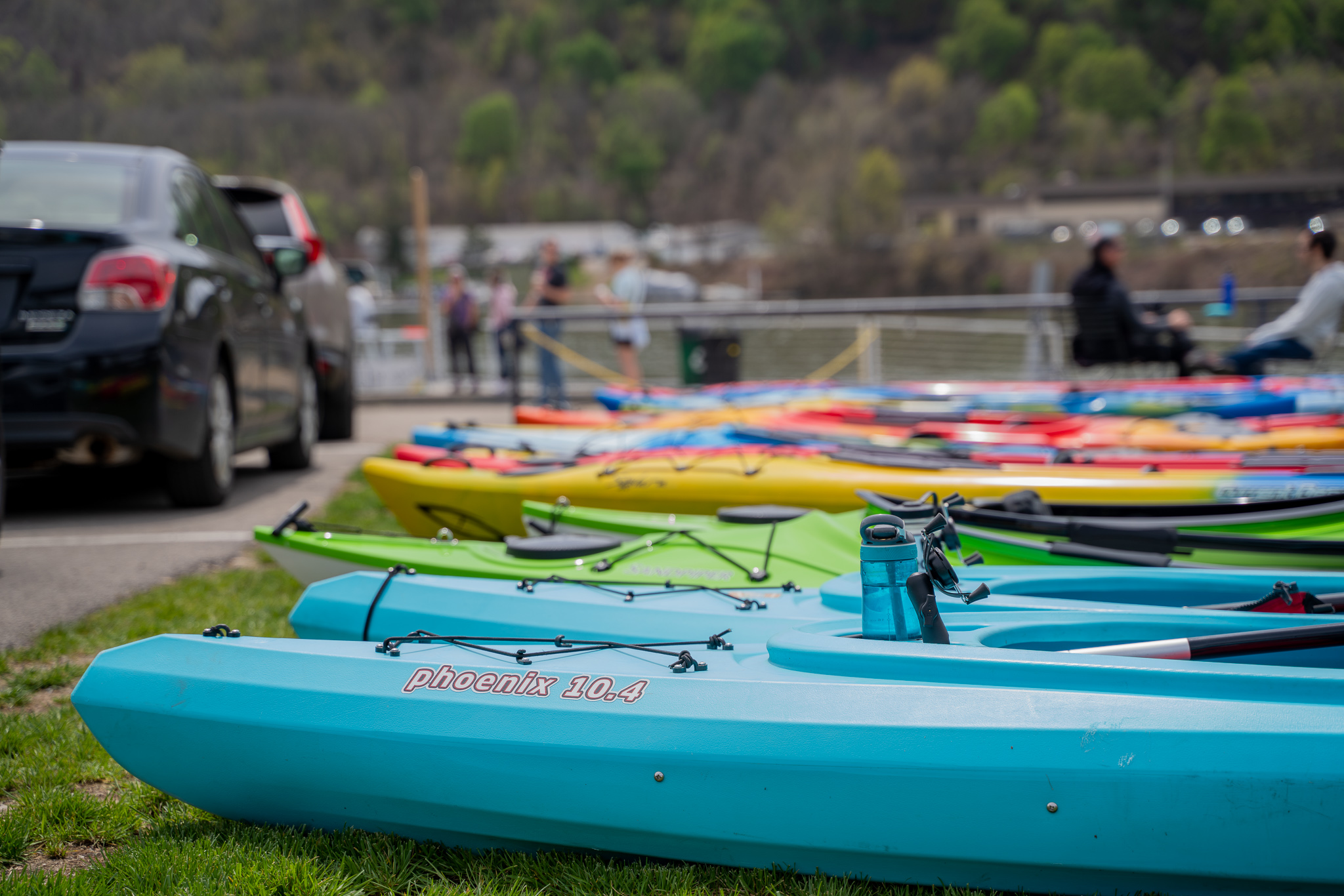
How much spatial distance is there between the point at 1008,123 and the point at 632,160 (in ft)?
151

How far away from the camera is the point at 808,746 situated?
1914 millimetres

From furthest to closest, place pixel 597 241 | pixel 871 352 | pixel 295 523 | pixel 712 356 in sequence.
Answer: pixel 597 241 < pixel 712 356 < pixel 871 352 < pixel 295 523

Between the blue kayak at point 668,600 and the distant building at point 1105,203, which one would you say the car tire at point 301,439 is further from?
the distant building at point 1105,203

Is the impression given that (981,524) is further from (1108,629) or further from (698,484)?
(698,484)

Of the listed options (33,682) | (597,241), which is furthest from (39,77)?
(597,241)

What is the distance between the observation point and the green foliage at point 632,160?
13912 centimetres

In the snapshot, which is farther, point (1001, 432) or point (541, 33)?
point (541, 33)

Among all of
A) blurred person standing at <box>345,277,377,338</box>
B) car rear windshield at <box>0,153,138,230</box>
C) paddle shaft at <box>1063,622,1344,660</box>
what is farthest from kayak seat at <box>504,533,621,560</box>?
blurred person standing at <box>345,277,377,338</box>

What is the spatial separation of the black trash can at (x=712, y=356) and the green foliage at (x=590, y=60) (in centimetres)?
15468

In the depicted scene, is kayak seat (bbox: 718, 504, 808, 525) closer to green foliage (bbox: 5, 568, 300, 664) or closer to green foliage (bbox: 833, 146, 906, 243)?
green foliage (bbox: 5, 568, 300, 664)

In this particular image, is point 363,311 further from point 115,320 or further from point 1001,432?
point 1001,432

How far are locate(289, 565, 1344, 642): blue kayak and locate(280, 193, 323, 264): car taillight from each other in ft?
17.8

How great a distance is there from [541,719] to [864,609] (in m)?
0.68

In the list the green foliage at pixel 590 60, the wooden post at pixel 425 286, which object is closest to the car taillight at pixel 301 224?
the wooden post at pixel 425 286
